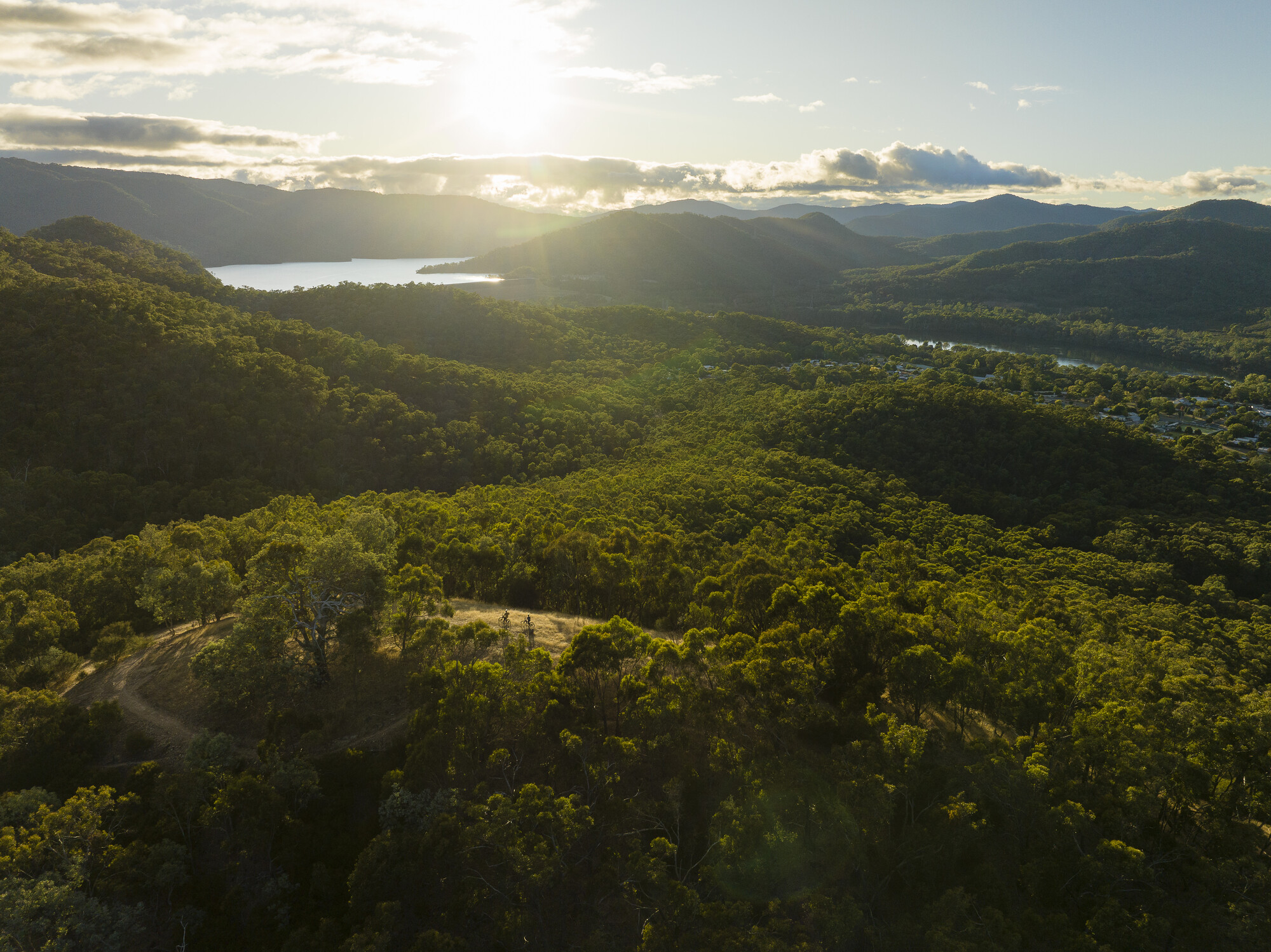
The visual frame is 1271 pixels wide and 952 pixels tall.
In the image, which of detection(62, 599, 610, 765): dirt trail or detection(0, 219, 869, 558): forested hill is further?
detection(0, 219, 869, 558): forested hill

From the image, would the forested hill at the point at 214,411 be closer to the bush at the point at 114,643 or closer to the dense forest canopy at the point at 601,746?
the dense forest canopy at the point at 601,746

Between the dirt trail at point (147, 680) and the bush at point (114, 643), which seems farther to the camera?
the bush at point (114, 643)

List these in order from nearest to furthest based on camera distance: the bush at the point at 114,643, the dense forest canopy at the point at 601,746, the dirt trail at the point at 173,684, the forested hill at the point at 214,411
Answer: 1. the dense forest canopy at the point at 601,746
2. the dirt trail at the point at 173,684
3. the bush at the point at 114,643
4. the forested hill at the point at 214,411

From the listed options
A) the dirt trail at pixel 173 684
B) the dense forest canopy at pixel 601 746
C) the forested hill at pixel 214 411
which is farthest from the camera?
the forested hill at pixel 214 411

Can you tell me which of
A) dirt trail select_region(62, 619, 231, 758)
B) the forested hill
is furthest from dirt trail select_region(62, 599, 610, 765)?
the forested hill

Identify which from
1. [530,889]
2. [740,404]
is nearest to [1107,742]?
[530,889]

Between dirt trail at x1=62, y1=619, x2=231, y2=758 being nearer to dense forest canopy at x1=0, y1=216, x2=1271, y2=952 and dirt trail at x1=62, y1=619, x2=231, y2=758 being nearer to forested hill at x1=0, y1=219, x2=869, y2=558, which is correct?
dense forest canopy at x1=0, y1=216, x2=1271, y2=952

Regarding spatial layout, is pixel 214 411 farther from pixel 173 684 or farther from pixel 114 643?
pixel 173 684

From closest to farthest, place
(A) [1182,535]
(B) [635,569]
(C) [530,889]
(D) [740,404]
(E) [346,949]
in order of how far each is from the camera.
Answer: (E) [346,949] → (C) [530,889] → (B) [635,569] → (A) [1182,535] → (D) [740,404]

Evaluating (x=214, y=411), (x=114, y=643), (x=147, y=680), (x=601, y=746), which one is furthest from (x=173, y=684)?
(x=214, y=411)

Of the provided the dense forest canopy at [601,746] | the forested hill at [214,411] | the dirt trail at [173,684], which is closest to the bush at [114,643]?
the dense forest canopy at [601,746]

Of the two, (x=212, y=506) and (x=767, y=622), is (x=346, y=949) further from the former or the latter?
(x=212, y=506)
